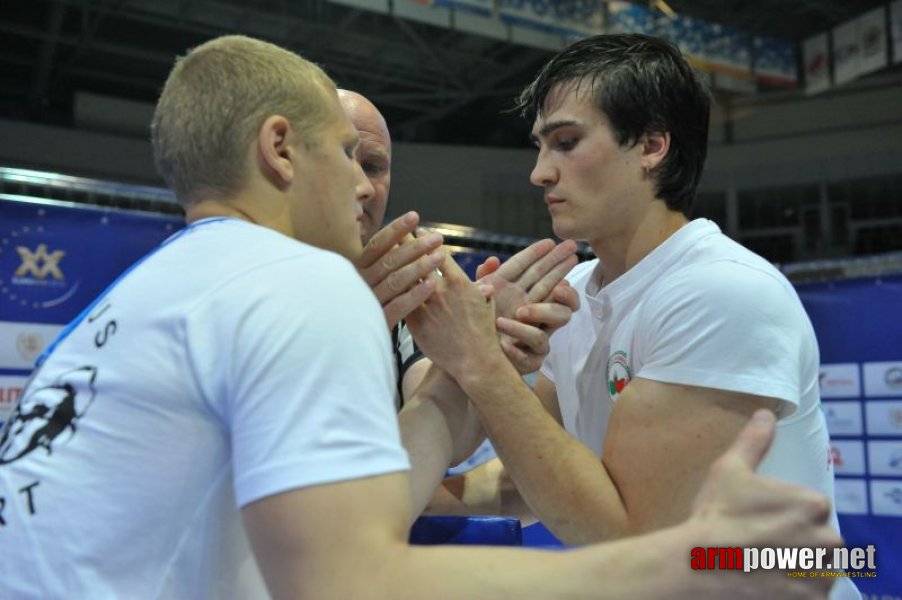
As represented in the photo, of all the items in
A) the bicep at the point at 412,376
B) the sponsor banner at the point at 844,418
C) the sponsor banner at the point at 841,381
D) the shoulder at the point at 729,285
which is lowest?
the sponsor banner at the point at 844,418

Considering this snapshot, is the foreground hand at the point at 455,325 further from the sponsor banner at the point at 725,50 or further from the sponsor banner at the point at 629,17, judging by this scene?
the sponsor banner at the point at 725,50

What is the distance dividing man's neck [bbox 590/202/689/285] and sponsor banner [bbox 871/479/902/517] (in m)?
3.30

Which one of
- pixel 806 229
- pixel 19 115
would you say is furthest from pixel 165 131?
pixel 806 229

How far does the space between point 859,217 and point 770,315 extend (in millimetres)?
13070

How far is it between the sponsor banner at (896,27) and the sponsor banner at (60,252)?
9592 millimetres

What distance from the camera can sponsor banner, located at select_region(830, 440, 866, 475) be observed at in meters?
4.66

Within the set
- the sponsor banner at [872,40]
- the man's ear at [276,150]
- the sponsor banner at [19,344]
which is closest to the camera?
the man's ear at [276,150]

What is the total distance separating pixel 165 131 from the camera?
1.19 metres

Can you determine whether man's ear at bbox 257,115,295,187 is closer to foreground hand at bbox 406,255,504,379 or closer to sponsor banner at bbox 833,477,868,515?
foreground hand at bbox 406,255,504,379

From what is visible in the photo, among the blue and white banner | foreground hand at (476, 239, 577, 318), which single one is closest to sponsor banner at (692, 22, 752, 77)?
the blue and white banner

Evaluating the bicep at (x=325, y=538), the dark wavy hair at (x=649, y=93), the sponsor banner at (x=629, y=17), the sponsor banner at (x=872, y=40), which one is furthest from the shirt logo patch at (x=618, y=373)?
the sponsor banner at (x=872, y=40)

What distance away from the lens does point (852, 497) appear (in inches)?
184

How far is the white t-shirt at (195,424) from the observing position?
864 millimetres

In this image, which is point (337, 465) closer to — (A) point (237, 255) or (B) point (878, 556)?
(A) point (237, 255)
